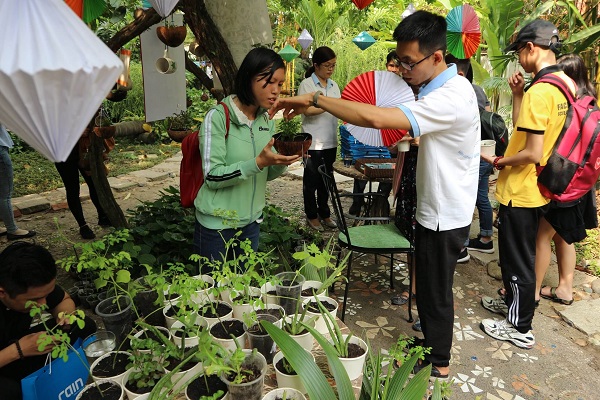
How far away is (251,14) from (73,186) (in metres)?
2.72

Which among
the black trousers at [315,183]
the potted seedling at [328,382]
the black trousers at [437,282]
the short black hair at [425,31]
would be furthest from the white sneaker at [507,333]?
the black trousers at [315,183]

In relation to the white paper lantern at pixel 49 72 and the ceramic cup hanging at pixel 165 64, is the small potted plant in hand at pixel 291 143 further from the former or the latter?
the ceramic cup hanging at pixel 165 64

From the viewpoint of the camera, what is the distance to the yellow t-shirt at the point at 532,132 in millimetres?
2455

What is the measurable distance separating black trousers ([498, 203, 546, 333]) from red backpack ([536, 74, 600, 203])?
0.19 meters

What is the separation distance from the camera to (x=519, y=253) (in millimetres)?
2758

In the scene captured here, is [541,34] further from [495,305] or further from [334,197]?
[495,305]

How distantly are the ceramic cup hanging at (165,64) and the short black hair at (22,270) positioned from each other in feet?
7.34

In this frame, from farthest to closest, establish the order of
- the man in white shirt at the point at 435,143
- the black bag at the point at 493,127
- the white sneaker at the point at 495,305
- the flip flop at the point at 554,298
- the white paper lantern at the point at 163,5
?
the black bag at the point at 493,127 < the flip flop at the point at 554,298 < the white sneaker at the point at 495,305 < the white paper lantern at the point at 163,5 < the man in white shirt at the point at 435,143

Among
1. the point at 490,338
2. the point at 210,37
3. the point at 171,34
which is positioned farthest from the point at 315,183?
the point at 490,338

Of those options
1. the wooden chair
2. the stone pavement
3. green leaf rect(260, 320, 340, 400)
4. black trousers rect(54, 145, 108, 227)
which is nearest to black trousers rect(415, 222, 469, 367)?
the stone pavement

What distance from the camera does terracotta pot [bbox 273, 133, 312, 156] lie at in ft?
6.40

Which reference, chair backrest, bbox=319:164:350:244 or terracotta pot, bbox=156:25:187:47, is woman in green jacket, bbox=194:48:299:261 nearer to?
chair backrest, bbox=319:164:350:244

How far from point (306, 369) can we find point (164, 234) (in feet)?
8.08

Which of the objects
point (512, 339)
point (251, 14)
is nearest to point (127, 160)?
point (251, 14)
